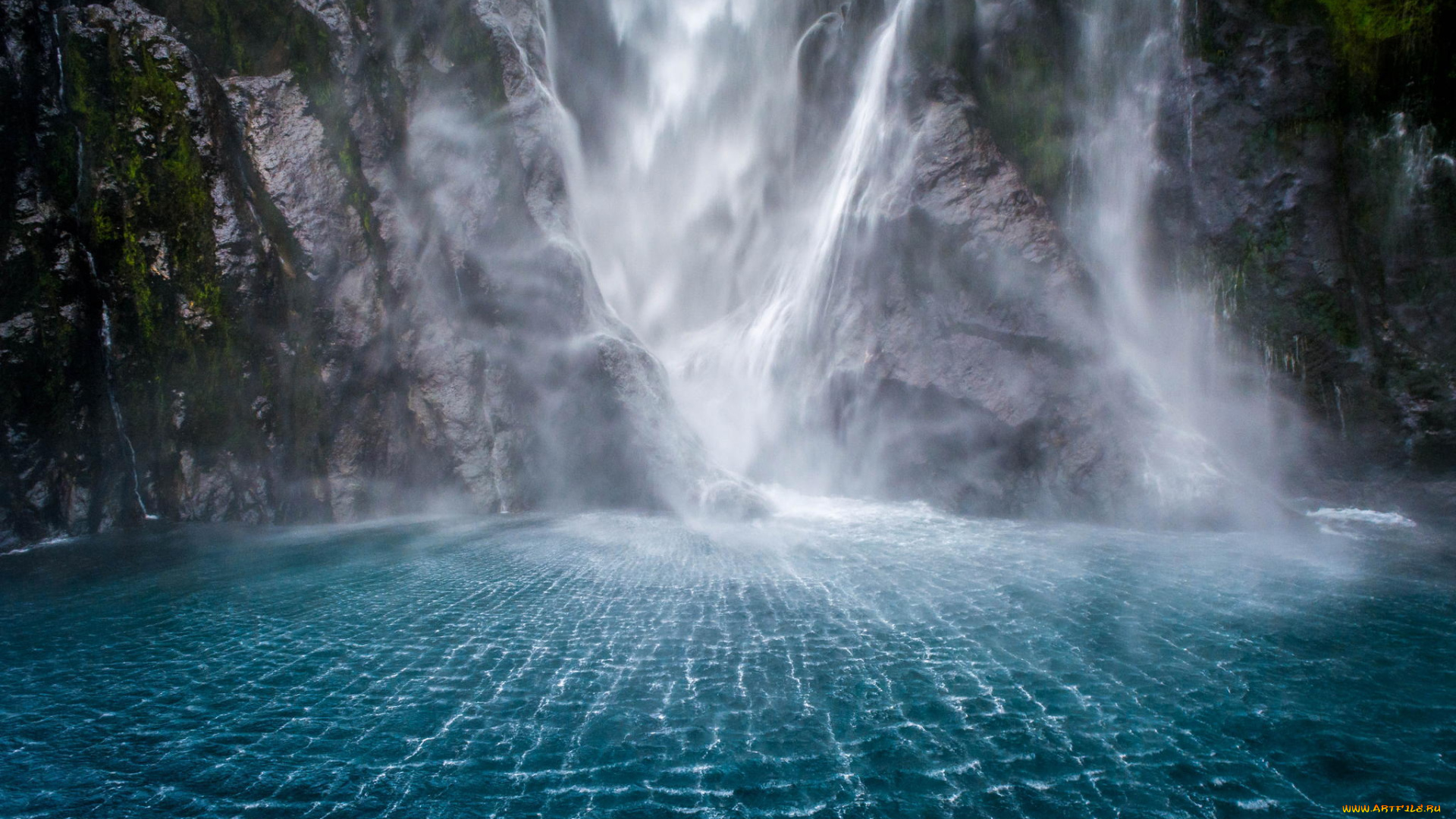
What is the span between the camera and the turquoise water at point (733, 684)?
500 centimetres

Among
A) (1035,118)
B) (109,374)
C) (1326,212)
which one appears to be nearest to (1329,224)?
(1326,212)

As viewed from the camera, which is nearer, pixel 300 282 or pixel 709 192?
pixel 300 282

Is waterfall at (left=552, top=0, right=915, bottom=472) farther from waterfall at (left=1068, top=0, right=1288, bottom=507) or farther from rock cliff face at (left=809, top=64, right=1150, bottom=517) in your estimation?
waterfall at (left=1068, top=0, right=1288, bottom=507)

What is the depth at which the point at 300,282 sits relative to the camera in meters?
15.7

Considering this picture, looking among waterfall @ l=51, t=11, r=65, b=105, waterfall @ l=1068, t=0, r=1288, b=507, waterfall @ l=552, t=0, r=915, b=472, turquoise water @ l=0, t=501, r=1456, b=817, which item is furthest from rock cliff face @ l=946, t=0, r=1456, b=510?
waterfall @ l=51, t=11, r=65, b=105

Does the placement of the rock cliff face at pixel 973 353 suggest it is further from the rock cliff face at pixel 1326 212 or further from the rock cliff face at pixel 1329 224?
the rock cliff face at pixel 1329 224

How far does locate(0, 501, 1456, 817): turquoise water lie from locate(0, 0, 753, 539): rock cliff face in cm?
331

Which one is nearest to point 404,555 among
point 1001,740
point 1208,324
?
point 1001,740

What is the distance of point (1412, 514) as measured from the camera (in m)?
13.1

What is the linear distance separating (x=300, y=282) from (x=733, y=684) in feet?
46.3

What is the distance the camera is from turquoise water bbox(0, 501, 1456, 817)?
500 cm

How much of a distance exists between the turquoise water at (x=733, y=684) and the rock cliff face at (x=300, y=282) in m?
3.31

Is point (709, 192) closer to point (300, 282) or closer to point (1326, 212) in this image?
point (300, 282)

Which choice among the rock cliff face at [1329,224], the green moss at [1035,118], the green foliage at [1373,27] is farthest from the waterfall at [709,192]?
the green foliage at [1373,27]
